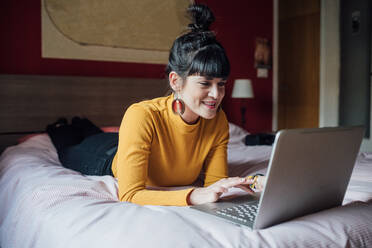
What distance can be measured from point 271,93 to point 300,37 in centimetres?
77

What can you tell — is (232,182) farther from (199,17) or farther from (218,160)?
(199,17)

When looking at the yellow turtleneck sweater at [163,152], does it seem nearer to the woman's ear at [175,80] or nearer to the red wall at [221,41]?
Result: the woman's ear at [175,80]

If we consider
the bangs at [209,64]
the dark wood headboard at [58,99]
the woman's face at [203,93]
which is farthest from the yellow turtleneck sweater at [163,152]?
the dark wood headboard at [58,99]

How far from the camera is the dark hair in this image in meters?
1.32

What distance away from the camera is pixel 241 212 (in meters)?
1.00

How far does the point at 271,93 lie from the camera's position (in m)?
4.66

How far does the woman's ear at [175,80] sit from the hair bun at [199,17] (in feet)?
0.70

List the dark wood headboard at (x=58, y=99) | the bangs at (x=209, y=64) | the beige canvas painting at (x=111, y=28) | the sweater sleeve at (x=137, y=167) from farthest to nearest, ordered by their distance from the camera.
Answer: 1. the beige canvas painting at (x=111, y=28)
2. the dark wood headboard at (x=58, y=99)
3. the bangs at (x=209, y=64)
4. the sweater sleeve at (x=137, y=167)

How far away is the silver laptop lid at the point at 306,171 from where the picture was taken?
798mm

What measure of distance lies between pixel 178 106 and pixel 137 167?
328 mm

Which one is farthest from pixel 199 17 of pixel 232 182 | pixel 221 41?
pixel 221 41

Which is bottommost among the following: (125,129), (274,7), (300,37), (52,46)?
(125,129)

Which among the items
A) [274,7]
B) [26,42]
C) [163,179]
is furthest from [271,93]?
[163,179]

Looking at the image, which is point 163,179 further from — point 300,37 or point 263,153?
point 300,37
